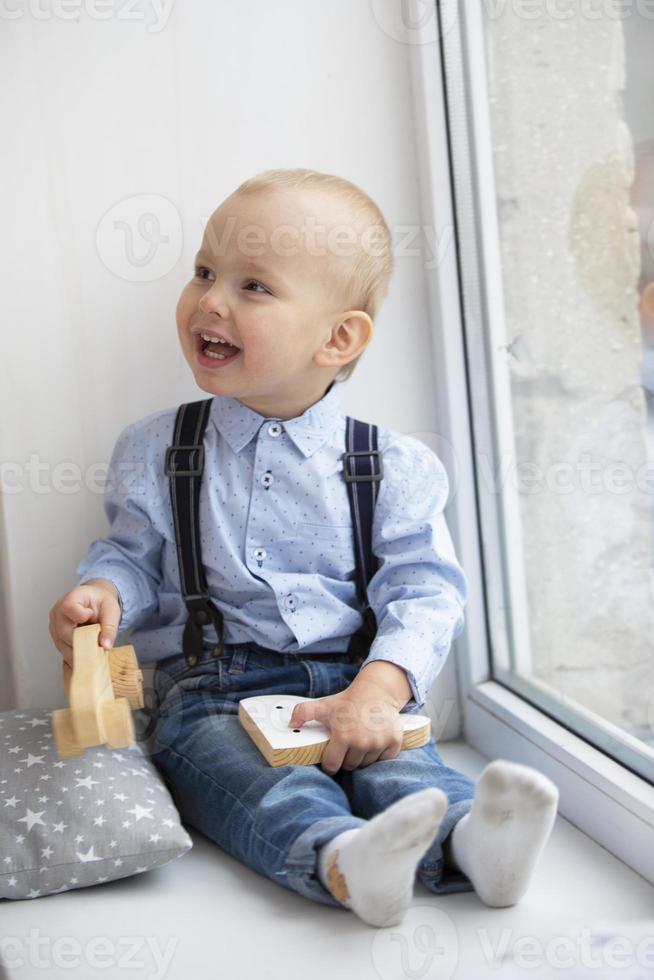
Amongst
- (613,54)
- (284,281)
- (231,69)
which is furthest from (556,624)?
(231,69)

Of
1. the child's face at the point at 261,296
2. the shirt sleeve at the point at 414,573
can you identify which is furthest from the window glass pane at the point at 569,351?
the child's face at the point at 261,296

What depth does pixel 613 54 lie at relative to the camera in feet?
3.39

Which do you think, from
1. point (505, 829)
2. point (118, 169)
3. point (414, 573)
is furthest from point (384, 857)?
point (118, 169)

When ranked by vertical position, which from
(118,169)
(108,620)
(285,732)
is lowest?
(285,732)

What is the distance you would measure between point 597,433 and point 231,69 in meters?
0.59

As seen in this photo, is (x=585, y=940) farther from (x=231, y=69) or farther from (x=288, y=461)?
(x=231, y=69)

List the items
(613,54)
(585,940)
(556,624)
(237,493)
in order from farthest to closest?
1. (556,624)
2. (237,493)
3. (613,54)
4. (585,940)

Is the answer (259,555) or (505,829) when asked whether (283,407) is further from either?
(505,829)

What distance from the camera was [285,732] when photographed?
0.99 metres

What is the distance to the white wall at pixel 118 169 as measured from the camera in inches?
46.5

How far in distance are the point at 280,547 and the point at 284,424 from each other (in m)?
0.13

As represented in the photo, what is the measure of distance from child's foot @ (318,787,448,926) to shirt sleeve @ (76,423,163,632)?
39 cm

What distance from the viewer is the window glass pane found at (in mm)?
1031

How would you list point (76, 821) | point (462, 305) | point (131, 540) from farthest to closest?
point (462, 305), point (131, 540), point (76, 821)
